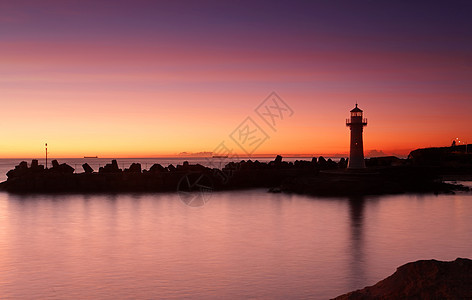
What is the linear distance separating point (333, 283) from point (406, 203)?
77.6ft

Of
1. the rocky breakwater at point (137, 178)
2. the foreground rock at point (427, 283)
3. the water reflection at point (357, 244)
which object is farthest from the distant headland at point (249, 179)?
the foreground rock at point (427, 283)

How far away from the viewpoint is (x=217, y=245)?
18266 mm

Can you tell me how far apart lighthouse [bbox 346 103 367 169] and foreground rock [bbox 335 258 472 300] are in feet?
123

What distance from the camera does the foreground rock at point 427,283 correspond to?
21.1ft

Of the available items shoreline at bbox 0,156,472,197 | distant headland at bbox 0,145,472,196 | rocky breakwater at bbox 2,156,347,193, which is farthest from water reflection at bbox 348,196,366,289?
rocky breakwater at bbox 2,156,347,193

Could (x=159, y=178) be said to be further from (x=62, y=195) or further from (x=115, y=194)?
(x=62, y=195)

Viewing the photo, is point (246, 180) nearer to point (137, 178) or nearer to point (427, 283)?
point (137, 178)

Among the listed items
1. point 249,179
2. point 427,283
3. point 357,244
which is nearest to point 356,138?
point 249,179

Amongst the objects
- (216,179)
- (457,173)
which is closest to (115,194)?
(216,179)

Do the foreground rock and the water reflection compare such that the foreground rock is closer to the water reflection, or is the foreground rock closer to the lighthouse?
the water reflection

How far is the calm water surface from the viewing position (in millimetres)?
11930

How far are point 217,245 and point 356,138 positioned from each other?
2822 centimetres

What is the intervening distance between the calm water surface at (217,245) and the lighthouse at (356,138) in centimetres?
916

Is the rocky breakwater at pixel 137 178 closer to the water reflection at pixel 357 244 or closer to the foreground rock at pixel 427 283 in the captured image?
the water reflection at pixel 357 244
